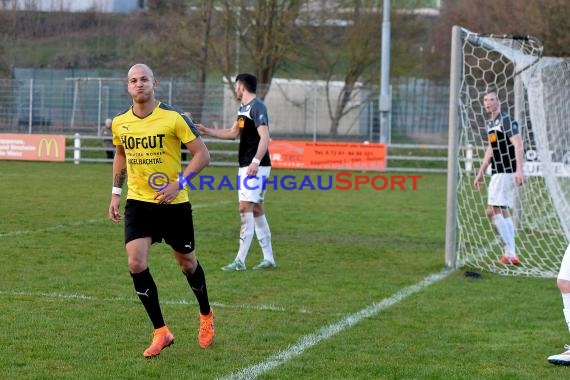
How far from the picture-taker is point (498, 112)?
11.5m

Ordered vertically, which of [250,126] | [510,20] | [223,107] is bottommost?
[250,126]

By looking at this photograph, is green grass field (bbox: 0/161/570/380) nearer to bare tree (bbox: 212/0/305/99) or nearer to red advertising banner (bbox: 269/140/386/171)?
red advertising banner (bbox: 269/140/386/171)

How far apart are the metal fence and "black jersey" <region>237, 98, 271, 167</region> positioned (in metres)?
22.5

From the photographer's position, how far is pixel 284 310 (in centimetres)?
811

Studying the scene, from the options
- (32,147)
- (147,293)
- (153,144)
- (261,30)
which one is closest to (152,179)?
(153,144)

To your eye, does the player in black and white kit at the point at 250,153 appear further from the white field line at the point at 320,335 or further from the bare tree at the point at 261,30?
the bare tree at the point at 261,30

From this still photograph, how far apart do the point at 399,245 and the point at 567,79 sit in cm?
373

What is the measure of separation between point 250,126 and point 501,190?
10.7 feet

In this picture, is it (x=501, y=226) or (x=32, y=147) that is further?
(x=32, y=147)

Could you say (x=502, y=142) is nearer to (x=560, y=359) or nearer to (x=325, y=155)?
(x=560, y=359)

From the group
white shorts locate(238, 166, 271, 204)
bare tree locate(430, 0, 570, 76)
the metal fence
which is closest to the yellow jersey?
white shorts locate(238, 166, 271, 204)

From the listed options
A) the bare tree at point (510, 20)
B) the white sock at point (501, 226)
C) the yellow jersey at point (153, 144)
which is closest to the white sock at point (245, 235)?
the white sock at point (501, 226)

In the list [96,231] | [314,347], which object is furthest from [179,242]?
[96,231]

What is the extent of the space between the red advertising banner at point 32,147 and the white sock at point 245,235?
20318 millimetres
